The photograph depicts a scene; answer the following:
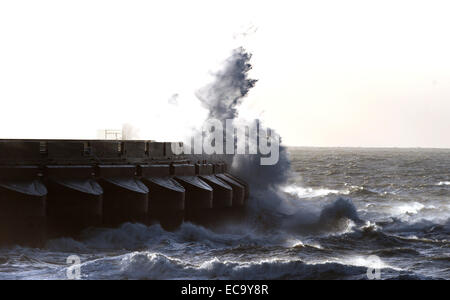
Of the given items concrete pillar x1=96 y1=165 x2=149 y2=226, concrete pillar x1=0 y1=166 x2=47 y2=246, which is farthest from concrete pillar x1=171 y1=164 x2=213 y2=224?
concrete pillar x1=0 y1=166 x2=47 y2=246

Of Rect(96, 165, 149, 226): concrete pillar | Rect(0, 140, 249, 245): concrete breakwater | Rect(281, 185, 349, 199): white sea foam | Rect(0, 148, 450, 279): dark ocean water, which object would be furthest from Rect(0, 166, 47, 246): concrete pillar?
Rect(281, 185, 349, 199): white sea foam

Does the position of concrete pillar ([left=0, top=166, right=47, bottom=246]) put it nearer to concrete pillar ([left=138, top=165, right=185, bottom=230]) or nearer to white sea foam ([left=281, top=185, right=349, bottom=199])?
concrete pillar ([left=138, top=165, right=185, bottom=230])

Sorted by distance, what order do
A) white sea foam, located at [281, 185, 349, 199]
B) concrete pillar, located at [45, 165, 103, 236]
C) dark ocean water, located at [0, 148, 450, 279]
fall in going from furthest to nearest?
white sea foam, located at [281, 185, 349, 199]
concrete pillar, located at [45, 165, 103, 236]
dark ocean water, located at [0, 148, 450, 279]

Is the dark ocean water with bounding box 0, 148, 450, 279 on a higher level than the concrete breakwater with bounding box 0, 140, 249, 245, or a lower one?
A: lower

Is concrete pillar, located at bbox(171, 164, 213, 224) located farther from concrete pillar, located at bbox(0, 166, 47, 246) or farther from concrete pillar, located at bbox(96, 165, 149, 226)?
concrete pillar, located at bbox(0, 166, 47, 246)

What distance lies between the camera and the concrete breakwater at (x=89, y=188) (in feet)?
61.3

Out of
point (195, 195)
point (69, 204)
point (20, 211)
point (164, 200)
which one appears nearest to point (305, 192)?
point (195, 195)

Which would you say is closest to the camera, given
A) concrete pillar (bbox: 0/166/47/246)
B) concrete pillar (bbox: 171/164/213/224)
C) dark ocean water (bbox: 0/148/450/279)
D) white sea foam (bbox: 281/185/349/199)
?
dark ocean water (bbox: 0/148/450/279)

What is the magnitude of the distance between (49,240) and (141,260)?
415 centimetres

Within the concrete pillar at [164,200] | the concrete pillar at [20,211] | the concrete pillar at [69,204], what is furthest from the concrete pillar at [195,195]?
the concrete pillar at [20,211]

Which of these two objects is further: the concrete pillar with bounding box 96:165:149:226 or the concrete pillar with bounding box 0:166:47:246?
the concrete pillar with bounding box 96:165:149:226

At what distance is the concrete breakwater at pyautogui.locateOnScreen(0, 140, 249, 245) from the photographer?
18.7 meters

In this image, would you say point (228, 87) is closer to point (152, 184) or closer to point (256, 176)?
point (256, 176)
